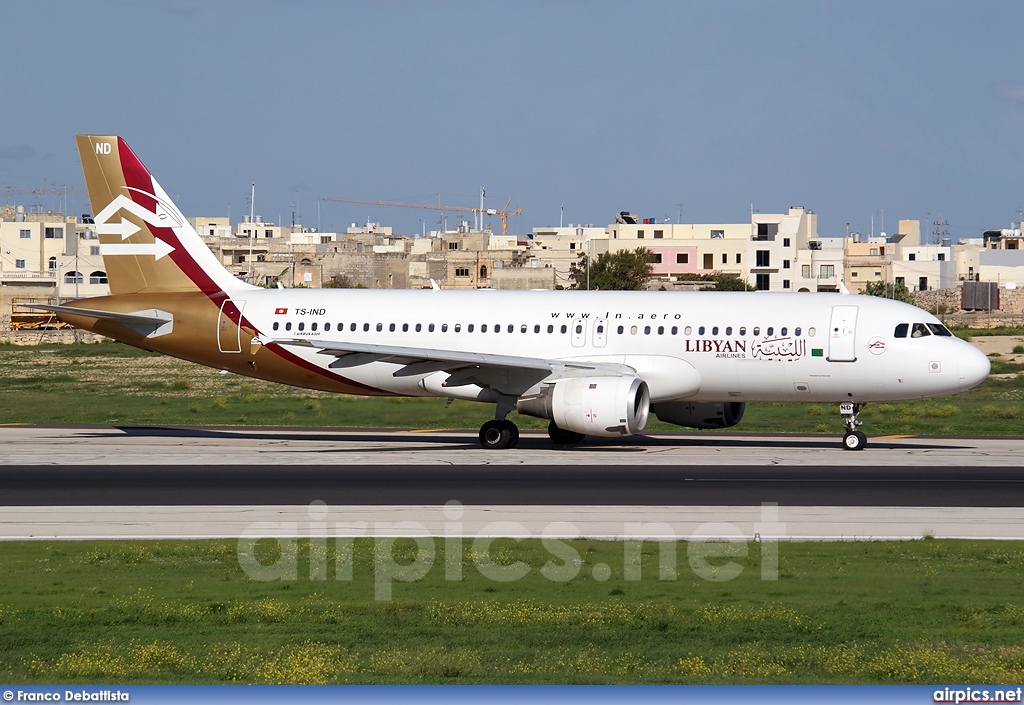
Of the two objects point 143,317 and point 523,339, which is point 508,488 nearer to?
point 523,339

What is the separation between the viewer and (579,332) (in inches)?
1307

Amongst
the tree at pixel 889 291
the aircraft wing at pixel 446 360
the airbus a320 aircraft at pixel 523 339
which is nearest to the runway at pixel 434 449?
the airbus a320 aircraft at pixel 523 339

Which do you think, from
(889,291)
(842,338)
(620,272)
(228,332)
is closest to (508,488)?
(842,338)

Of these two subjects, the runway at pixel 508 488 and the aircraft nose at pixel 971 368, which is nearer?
the runway at pixel 508 488

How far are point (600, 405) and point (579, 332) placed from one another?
3.55m

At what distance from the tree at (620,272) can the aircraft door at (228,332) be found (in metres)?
84.6

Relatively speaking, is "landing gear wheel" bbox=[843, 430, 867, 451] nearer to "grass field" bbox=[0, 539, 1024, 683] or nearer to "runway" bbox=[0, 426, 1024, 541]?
"runway" bbox=[0, 426, 1024, 541]

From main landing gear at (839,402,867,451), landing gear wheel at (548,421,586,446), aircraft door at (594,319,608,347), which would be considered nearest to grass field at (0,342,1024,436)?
landing gear wheel at (548,421,586,446)

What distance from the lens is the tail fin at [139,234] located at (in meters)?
36.6

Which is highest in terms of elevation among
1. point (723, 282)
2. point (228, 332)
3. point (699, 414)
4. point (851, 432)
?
point (723, 282)

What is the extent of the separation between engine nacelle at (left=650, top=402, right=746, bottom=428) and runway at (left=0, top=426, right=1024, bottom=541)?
73 centimetres

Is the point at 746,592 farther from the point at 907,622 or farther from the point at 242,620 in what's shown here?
the point at 242,620

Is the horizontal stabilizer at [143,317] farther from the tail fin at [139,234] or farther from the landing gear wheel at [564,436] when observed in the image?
the landing gear wheel at [564,436]

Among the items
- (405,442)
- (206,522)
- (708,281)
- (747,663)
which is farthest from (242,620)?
(708,281)
